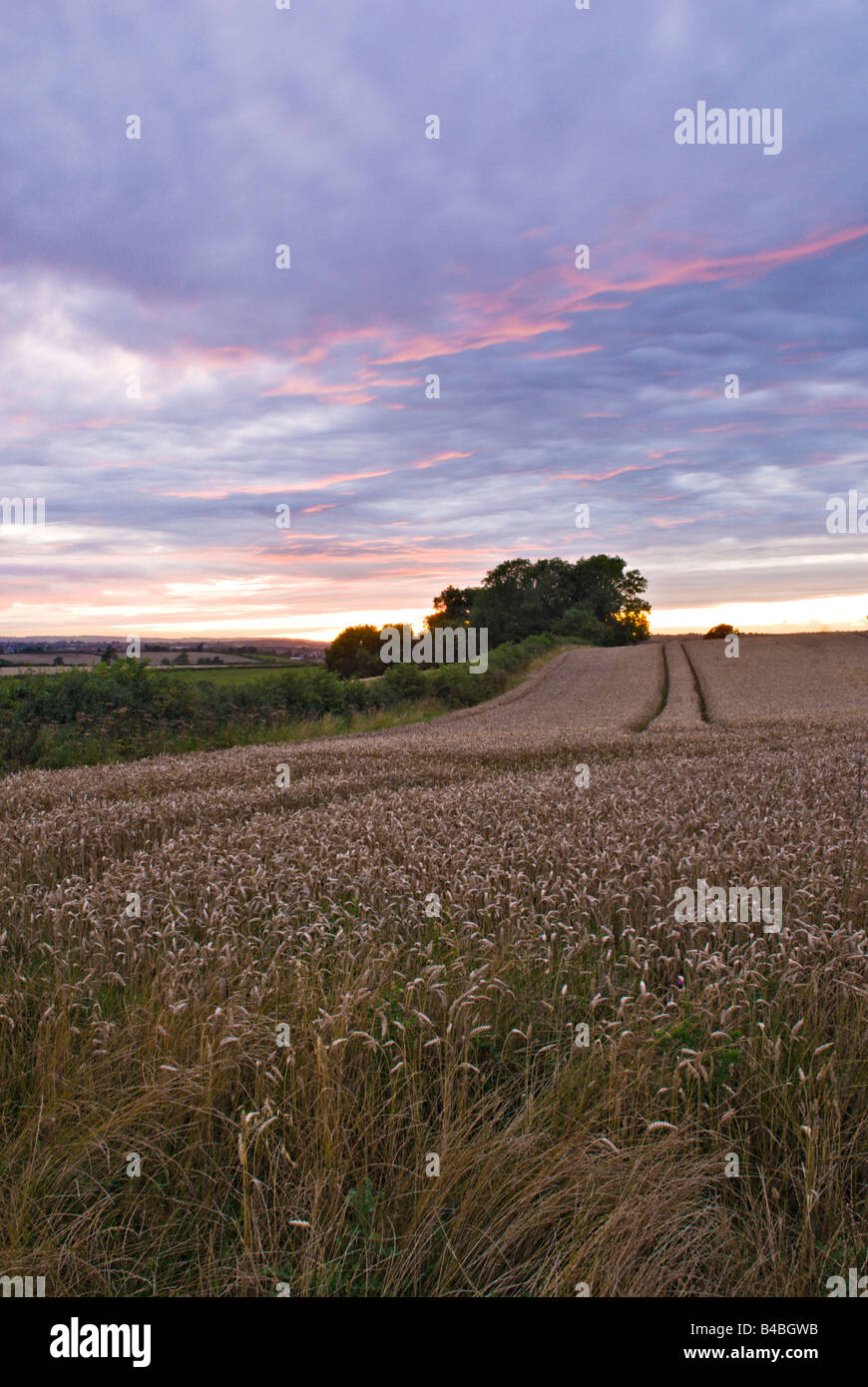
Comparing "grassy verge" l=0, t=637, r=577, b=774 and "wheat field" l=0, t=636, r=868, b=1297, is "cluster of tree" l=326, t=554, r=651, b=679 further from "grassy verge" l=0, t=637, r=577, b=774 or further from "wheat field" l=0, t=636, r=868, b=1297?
"wheat field" l=0, t=636, r=868, b=1297

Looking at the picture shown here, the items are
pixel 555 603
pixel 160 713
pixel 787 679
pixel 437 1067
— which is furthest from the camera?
pixel 555 603

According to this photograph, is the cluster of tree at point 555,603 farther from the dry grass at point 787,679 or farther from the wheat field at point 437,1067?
the wheat field at point 437,1067

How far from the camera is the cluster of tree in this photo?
91250 mm

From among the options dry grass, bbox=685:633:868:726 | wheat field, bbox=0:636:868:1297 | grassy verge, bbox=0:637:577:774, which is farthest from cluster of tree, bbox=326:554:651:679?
wheat field, bbox=0:636:868:1297

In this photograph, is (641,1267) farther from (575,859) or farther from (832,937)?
(575,859)

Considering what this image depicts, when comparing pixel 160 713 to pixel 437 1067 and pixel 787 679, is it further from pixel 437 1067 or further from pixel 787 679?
pixel 787 679

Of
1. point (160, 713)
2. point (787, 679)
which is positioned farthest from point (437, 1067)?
point (787, 679)

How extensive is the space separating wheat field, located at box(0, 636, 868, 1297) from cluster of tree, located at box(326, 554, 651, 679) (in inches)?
3027

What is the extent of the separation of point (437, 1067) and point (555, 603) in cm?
10103

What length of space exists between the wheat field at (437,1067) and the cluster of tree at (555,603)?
76.9 metres

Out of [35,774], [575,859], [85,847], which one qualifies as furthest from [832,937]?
[35,774]

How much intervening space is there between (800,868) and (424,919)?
9.95 ft

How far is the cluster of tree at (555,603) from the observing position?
9125 centimetres

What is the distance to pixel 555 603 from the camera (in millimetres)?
102188
